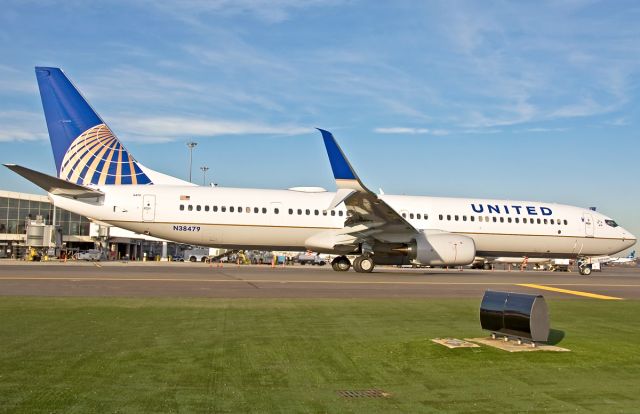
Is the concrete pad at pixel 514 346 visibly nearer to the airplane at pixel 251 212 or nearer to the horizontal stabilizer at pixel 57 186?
the airplane at pixel 251 212

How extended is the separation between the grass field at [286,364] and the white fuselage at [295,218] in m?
14.7

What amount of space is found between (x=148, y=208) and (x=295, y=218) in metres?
6.30

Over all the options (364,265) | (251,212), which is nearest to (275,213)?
(251,212)

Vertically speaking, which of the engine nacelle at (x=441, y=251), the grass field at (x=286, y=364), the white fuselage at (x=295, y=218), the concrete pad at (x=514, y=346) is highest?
the white fuselage at (x=295, y=218)

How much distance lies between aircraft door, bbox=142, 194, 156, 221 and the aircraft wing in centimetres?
822

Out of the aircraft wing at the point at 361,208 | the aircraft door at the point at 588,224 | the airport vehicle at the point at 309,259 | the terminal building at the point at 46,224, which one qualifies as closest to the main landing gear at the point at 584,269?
the aircraft door at the point at 588,224

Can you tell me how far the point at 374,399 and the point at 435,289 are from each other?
12262 mm

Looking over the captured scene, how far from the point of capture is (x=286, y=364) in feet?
22.0

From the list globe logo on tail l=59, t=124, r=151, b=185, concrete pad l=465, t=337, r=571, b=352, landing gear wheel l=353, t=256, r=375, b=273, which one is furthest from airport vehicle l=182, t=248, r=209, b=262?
concrete pad l=465, t=337, r=571, b=352

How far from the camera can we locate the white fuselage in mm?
25562

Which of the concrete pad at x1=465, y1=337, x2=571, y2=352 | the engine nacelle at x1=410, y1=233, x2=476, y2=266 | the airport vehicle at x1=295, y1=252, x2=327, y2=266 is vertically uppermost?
the engine nacelle at x1=410, y1=233, x2=476, y2=266

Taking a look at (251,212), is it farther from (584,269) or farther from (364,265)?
(584,269)

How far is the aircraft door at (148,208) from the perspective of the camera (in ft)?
83.5

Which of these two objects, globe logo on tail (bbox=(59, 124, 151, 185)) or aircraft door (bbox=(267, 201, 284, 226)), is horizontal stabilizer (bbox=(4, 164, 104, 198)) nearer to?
globe logo on tail (bbox=(59, 124, 151, 185))
